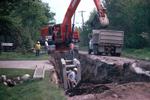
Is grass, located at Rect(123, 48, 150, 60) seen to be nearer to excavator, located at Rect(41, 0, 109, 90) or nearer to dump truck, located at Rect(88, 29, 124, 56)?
dump truck, located at Rect(88, 29, 124, 56)

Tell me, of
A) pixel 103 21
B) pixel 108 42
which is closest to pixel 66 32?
pixel 103 21

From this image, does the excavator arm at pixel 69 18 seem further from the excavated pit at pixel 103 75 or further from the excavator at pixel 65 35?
the excavated pit at pixel 103 75

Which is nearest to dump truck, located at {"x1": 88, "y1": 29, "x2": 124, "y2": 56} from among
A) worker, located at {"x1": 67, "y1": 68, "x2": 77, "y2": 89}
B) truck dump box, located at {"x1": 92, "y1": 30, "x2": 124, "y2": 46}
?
truck dump box, located at {"x1": 92, "y1": 30, "x2": 124, "y2": 46}

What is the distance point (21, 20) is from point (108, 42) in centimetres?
2201

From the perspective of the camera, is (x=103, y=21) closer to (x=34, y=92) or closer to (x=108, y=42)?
(x=108, y=42)

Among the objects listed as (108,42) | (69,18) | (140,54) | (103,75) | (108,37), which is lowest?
(140,54)

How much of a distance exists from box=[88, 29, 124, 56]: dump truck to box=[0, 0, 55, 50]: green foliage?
6.07 metres

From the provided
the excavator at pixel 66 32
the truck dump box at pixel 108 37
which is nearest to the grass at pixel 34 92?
the excavator at pixel 66 32

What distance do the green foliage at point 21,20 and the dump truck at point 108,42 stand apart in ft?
19.9

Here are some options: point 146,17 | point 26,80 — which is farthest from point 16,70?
point 146,17

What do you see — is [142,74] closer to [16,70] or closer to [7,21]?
[16,70]

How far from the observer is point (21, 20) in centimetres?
5953

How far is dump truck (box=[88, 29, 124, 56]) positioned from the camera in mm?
40312

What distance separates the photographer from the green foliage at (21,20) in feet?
79.9
